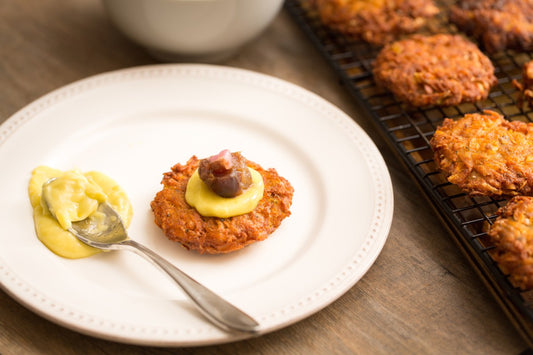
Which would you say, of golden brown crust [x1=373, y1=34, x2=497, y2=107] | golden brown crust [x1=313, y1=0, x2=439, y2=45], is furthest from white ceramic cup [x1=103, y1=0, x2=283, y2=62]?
golden brown crust [x1=373, y1=34, x2=497, y2=107]

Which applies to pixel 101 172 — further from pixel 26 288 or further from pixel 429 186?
pixel 429 186

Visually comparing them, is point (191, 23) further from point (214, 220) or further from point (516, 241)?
point (516, 241)

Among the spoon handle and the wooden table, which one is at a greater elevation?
the spoon handle

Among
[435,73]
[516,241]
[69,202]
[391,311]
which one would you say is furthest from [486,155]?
[69,202]

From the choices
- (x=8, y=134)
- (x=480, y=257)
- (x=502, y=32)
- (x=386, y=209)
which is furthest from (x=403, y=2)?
(x=8, y=134)

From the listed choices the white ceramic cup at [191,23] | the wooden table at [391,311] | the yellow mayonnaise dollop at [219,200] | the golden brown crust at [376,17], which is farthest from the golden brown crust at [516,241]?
the white ceramic cup at [191,23]

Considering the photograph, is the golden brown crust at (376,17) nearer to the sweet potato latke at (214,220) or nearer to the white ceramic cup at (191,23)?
the white ceramic cup at (191,23)

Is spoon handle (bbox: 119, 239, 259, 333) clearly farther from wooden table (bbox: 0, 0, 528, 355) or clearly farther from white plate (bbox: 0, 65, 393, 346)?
wooden table (bbox: 0, 0, 528, 355)
